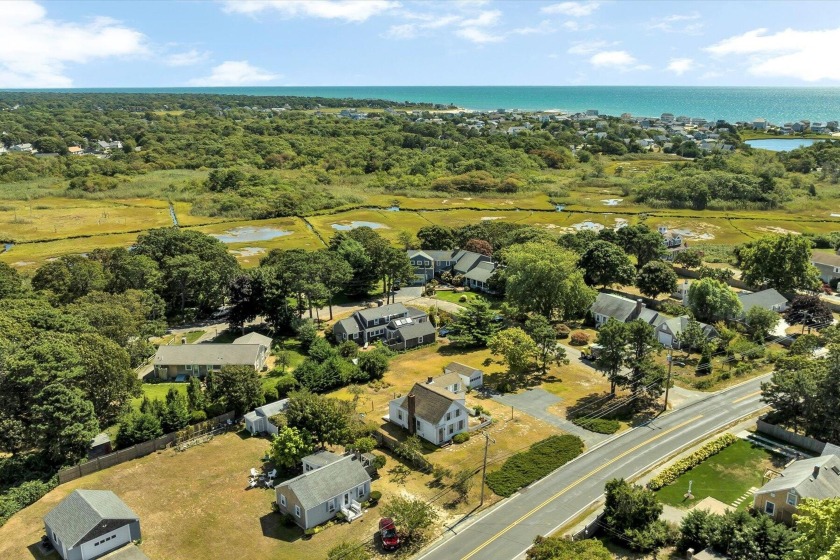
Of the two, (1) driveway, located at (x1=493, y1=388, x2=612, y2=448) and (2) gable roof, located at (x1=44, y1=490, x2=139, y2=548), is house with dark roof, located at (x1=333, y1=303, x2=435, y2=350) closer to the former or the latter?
(1) driveway, located at (x1=493, y1=388, x2=612, y2=448)

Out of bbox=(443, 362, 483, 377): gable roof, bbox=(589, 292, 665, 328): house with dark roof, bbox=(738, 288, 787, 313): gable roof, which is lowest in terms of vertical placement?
bbox=(443, 362, 483, 377): gable roof

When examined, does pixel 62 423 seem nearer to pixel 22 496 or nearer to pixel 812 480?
pixel 22 496

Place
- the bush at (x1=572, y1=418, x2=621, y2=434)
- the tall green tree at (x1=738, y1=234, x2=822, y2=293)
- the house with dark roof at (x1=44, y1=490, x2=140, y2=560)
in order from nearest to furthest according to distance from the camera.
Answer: the house with dark roof at (x1=44, y1=490, x2=140, y2=560) → the bush at (x1=572, y1=418, x2=621, y2=434) → the tall green tree at (x1=738, y1=234, x2=822, y2=293)

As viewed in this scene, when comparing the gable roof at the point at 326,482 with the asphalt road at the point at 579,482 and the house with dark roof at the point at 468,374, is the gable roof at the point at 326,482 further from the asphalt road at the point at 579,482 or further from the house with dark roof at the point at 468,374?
the house with dark roof at the point at 468,374

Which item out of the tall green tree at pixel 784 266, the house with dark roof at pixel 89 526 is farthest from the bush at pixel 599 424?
the tall green tree at pixel 784 266

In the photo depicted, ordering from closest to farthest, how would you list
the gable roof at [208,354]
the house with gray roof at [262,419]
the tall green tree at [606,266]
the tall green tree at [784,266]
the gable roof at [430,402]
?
the gable roof at [430,402], the house with gray roof at [262,419], the gable roof at [208,354], the tall green tree at [784,266], the tall green tree at [606,266]

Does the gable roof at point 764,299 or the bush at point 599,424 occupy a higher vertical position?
the gable roof at point 764,299

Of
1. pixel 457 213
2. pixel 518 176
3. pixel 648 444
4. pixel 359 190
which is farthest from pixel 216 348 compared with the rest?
pixel 518 176

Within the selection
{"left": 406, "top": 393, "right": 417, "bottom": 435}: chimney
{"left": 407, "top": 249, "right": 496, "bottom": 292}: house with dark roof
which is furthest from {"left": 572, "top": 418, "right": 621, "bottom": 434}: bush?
{"left": 407, "top": 249, "right": 496, "bottom": 292}: house with dark roof
